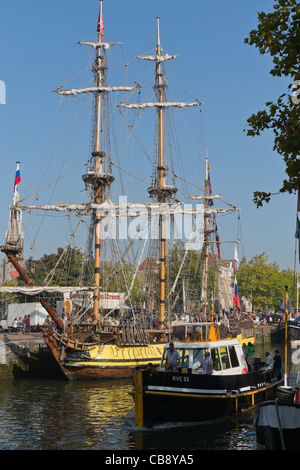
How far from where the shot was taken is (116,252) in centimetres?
4334

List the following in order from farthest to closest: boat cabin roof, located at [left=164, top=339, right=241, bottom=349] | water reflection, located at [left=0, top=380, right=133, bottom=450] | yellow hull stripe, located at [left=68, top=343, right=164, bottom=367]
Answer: yellow hull stripe, located at [left=68, top=343, right=164, bottom=367]
boat cabin roof, located at [left=164, top=339, right=241, bottom=349]
water reflection, located at [left=0, top=380, right=133, bottom=450]

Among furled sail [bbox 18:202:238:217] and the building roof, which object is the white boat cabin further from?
the building roof

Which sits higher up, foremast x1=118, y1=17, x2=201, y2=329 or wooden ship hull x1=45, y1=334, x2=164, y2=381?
foremast x1=118, y1=17, x2=201, y2=329

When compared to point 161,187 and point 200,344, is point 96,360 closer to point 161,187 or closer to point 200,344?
point 200,344

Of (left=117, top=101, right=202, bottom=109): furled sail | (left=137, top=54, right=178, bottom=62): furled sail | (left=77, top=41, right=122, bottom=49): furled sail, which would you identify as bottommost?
(left=117, top=101, right=202, bottom=109): furled sail

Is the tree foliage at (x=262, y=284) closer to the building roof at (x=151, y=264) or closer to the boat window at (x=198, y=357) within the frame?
the building roof at (x=151, y=264)

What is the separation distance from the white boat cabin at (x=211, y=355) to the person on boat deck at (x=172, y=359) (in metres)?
0.22

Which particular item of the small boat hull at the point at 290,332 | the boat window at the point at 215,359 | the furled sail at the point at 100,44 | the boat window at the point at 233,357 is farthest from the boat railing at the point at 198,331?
the small boat hull at the point at 290,332

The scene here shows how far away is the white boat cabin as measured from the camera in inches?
871

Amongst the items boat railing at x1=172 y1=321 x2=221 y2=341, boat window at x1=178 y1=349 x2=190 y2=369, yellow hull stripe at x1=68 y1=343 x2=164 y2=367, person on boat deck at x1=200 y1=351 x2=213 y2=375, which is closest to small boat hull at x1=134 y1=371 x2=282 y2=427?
person on boat deck at x1=200 y1=351 x2=213 y2=375

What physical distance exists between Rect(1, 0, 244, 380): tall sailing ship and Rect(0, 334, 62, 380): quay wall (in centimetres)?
291

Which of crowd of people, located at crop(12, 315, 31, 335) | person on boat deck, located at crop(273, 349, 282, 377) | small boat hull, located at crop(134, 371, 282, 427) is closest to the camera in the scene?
small boat hull, located at crop(134, 371, 282, 427)

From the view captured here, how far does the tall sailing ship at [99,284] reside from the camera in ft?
116
